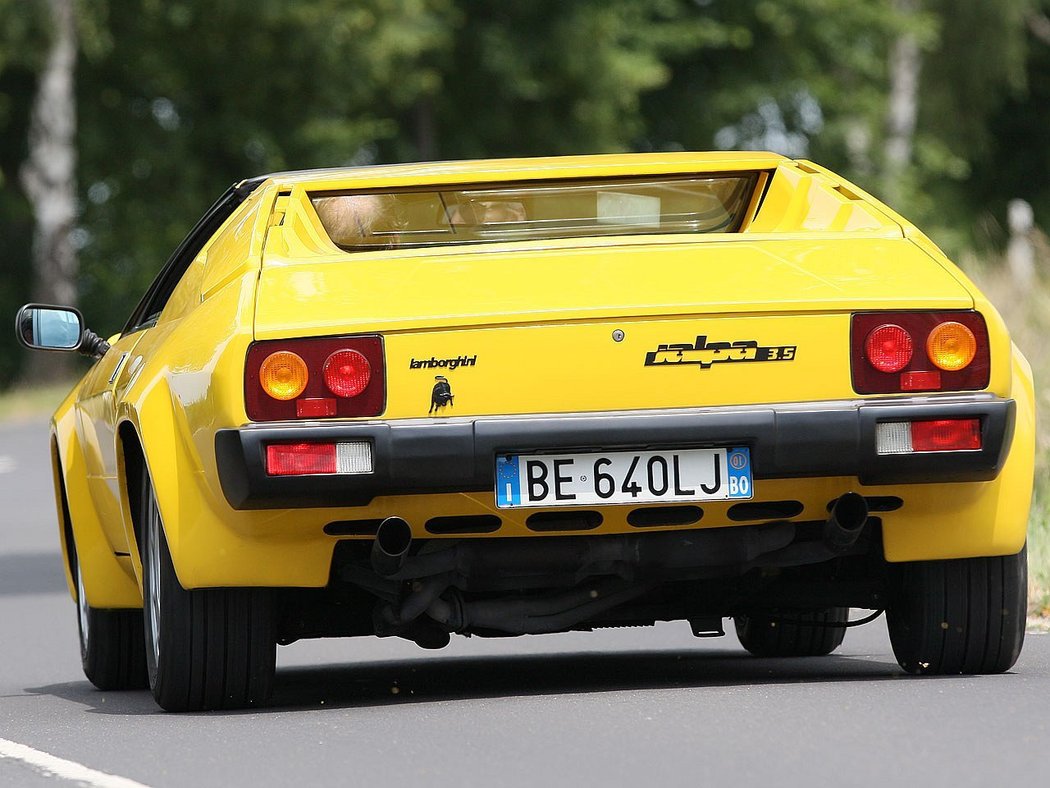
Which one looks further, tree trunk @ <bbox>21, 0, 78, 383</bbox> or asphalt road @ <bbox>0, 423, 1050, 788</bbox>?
tree trunk @ <bbox>21, 0, 78, 383</bbox>

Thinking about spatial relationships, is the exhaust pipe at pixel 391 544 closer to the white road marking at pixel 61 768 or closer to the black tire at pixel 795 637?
the white road marking at pixel 61 768

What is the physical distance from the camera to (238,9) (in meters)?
36.6

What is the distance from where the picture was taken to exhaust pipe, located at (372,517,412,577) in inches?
232

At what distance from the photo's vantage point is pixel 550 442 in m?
5.80

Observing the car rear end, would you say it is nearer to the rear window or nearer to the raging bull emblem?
the raging bull emblem

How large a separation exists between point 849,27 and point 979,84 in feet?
13.6

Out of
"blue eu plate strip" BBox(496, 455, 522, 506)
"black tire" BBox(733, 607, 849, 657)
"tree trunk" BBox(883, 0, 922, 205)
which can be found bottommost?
"black tire" BBox(733, 607, 849, 657)

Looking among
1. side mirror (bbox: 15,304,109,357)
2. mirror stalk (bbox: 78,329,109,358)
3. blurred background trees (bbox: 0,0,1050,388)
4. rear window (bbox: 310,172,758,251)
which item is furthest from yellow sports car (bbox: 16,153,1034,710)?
blurred background trees (bbox: 0,0,1050,388)

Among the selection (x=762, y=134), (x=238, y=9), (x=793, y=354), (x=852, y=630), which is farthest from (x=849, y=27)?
(x=793, y=354)

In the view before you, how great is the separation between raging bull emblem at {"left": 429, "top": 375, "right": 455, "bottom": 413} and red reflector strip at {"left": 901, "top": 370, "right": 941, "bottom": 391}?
111 cm

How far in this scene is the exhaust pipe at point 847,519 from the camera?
19.6 feet

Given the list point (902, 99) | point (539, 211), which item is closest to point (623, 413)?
point (539, 211)

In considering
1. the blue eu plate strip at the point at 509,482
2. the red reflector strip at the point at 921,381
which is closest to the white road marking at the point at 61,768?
the blue eu plate strip at the point at 509,482

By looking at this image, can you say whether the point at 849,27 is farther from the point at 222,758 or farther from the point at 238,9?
the point at 222,758
